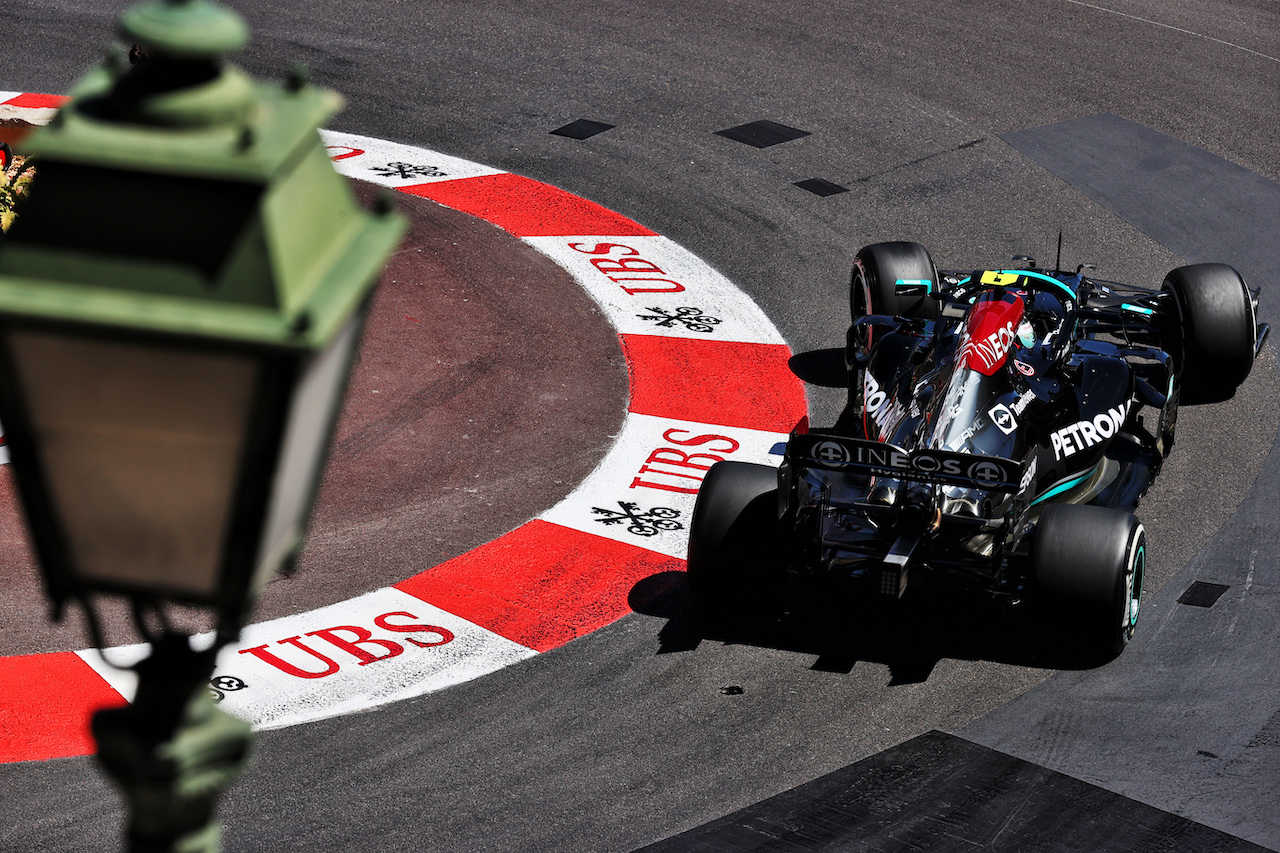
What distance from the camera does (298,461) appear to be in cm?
214

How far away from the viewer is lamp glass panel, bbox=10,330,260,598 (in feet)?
6.40

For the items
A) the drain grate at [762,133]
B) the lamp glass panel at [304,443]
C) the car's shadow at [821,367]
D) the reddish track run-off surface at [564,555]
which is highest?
the lamp glass panel at [304,443]

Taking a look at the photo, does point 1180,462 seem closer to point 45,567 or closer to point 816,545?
point 816,545

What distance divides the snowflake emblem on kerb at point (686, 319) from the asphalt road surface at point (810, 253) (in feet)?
2.01

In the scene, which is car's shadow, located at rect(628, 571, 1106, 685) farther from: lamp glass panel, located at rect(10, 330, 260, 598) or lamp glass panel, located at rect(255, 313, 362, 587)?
lamp glass panel, located at rect(10, 330, 260, 598)

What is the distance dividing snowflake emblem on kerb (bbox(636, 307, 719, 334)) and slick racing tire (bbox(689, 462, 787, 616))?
4.01m

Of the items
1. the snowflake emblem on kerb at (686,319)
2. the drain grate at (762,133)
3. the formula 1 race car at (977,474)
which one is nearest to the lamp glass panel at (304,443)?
the formula 1 race car at (977,474)

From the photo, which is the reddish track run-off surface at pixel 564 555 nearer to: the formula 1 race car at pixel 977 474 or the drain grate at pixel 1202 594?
the formula 1 race car at pixel 977 474

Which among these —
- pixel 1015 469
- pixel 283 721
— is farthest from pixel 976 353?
pixel 283 721

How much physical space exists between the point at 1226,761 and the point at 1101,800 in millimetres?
756

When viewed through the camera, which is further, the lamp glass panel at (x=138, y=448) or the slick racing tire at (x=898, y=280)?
the slick racing tire at (x=898, y=280)

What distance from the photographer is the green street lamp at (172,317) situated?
6.31 ft

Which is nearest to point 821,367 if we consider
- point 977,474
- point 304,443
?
point 977,474

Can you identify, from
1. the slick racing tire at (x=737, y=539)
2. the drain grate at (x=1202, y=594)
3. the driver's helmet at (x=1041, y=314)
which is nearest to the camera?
the slick racing tire at (x=737, y=539)
